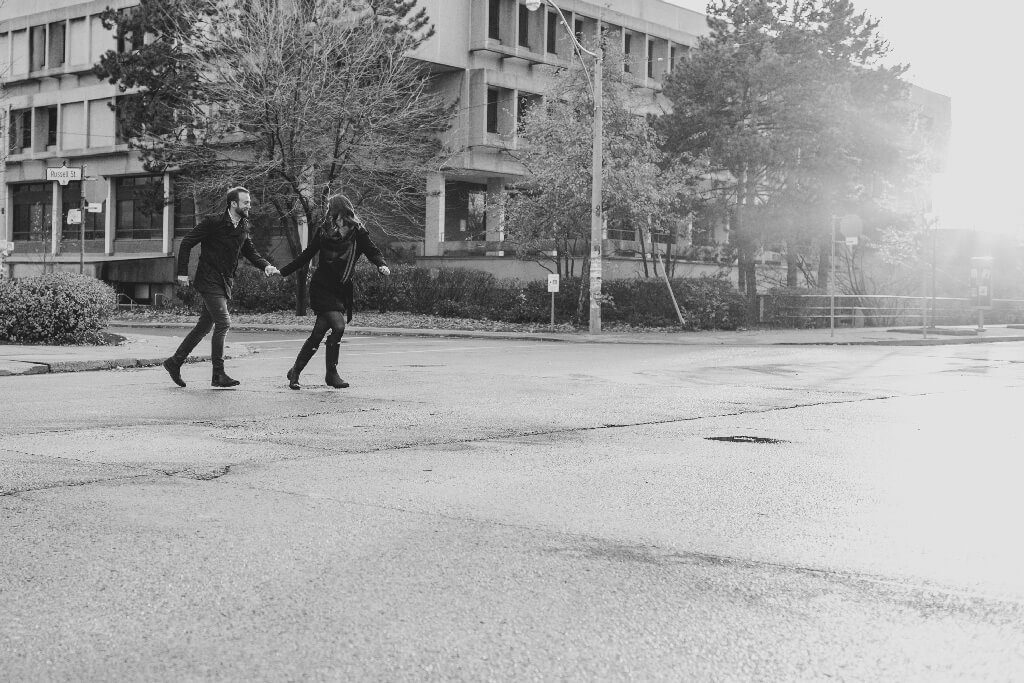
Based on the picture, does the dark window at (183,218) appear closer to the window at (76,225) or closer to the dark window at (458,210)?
the window at (76,225)

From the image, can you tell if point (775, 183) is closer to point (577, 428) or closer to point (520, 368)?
point (520, 368)

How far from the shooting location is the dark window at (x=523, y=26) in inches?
1866

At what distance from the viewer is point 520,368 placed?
16.1 m

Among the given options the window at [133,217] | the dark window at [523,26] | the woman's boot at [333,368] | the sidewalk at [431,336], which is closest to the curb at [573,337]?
the sidewalk at [431,336]

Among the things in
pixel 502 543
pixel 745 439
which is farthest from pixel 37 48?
pixel 502 543

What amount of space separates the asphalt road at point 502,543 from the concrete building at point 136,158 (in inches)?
1255

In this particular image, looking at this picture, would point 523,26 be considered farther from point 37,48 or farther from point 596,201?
point 37,48

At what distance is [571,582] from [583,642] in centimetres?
71

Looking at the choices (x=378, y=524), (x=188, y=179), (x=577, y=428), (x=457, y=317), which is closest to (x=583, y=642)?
(x=378, y=524)

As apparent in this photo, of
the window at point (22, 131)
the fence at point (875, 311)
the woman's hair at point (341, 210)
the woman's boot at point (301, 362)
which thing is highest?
the window at point (22, 131)

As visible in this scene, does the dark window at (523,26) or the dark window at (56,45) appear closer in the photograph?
the dark window at (523,26)

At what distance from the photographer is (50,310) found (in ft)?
62.5

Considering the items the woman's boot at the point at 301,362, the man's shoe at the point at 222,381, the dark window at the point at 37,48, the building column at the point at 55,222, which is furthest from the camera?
the dark window at the point at 37,48

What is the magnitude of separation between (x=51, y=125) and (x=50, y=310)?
39705 millimetres
